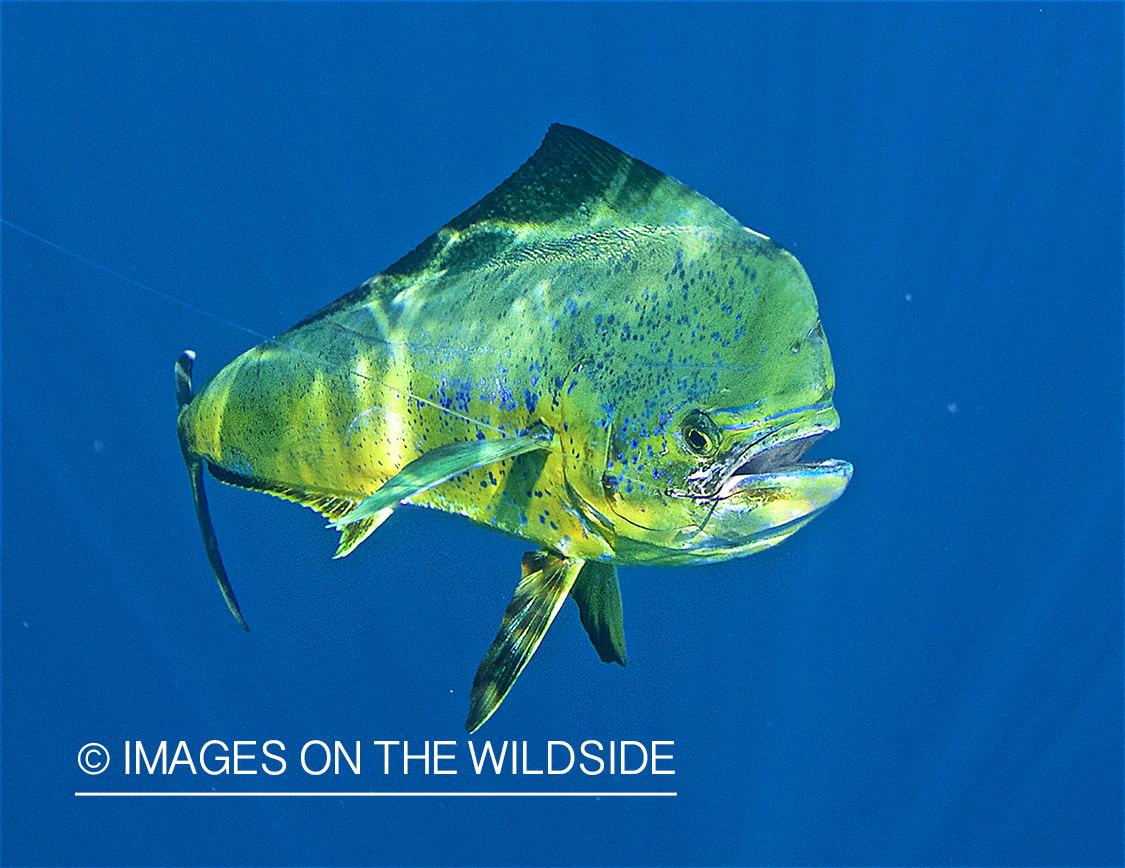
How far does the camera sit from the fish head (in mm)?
1724

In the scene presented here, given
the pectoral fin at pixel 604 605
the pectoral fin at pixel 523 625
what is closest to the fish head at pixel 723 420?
the pectoral fin at pixel 523 625

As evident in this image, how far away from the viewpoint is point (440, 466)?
1.82 m

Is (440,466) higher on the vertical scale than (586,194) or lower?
lower

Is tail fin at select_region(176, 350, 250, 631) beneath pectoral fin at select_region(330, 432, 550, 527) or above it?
above

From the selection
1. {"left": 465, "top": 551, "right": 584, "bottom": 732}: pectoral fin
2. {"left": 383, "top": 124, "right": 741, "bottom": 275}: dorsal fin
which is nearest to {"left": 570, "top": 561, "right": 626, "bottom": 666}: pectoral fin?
{"left": 465, "top": 551, "right": 584, "bottom": 732}: pectoral fin

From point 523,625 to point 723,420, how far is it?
692 mm

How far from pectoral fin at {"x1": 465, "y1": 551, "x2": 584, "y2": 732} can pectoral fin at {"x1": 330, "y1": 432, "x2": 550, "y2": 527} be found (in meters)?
0.32

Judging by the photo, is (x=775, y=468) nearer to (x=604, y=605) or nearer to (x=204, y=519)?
(x=604, y=605)

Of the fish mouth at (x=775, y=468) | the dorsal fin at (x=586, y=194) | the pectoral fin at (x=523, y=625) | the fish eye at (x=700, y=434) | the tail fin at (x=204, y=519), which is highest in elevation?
the dorsal fin at (x=586, y=194)

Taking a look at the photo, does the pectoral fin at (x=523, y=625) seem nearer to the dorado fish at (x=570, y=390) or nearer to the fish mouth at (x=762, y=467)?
the dorado fish at (x=570, y=390)

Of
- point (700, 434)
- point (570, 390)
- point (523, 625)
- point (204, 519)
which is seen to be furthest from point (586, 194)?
point (204, 519)

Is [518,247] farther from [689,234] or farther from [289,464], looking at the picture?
[289,464]

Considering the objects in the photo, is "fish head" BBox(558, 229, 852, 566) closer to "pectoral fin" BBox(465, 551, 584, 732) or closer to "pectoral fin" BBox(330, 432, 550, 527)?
"pectoral fin" BBox(330, 432, 550, 527)

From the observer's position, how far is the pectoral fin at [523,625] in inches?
80.6
